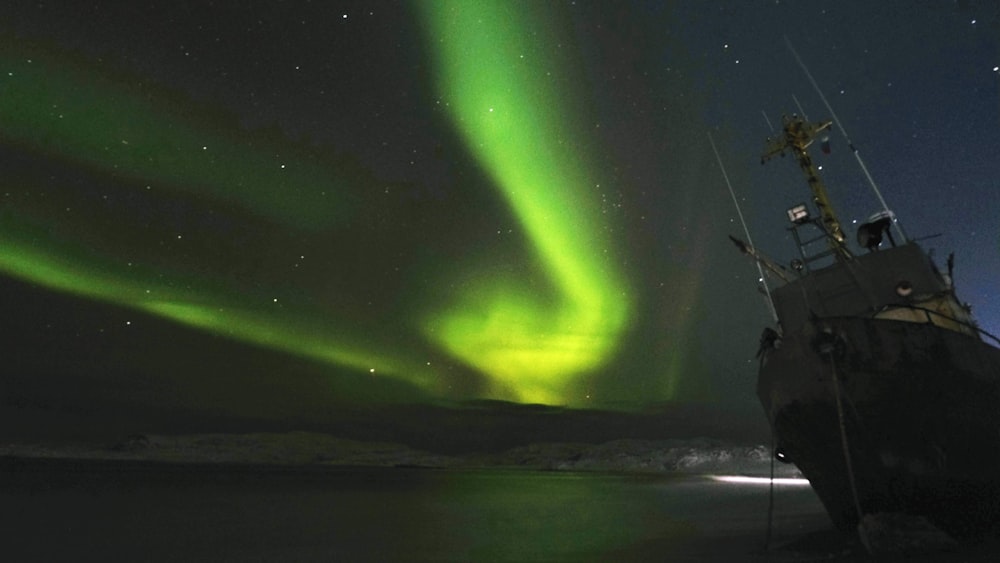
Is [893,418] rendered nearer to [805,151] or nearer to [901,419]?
[901,419]

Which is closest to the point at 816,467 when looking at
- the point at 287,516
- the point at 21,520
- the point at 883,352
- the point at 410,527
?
the point at 883,352

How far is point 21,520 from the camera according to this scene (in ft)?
91.6

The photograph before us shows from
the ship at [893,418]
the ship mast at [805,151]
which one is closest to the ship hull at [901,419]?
the ship at [893,418]

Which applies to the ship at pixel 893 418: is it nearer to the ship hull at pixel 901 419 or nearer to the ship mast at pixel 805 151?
the ship hull at pixel 901 419

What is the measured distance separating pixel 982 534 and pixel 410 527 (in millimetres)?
21688

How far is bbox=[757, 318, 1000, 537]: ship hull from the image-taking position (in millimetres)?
15586

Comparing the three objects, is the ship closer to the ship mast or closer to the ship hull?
the ship hull

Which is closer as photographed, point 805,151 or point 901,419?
point 901,419

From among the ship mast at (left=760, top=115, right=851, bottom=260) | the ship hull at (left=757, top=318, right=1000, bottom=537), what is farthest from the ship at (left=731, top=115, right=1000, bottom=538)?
the ship mast at (left=760, top=115, right=851, bottom=260)

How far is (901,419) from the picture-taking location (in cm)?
1581

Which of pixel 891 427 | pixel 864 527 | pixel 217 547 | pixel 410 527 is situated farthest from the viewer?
pixel 410 527

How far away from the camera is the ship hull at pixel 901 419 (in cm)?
1559

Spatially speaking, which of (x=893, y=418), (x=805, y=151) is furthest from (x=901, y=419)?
(x=805, y=151)

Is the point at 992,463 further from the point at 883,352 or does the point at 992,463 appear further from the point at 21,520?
the point at 21,520
